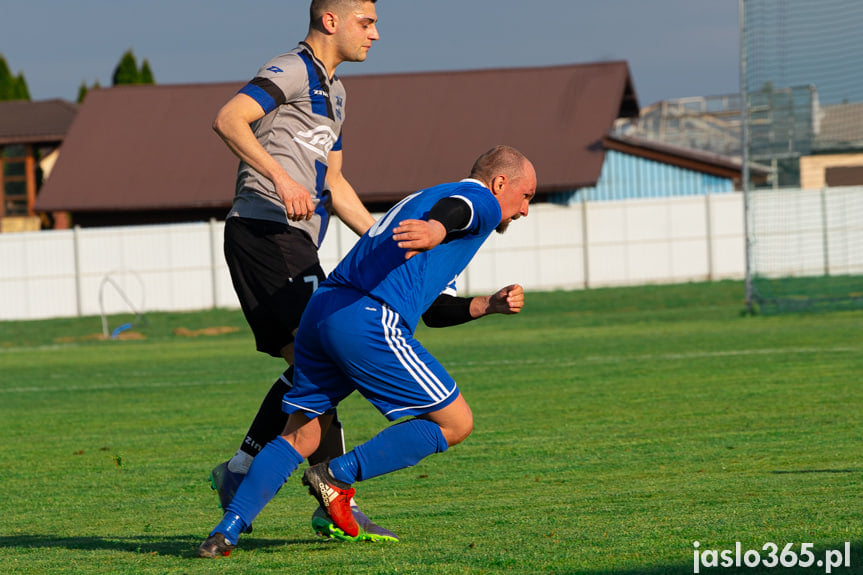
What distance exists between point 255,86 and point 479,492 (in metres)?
2.59

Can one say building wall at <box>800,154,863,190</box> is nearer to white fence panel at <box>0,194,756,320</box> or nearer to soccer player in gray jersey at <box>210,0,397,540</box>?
white fence panel at <box>0,194,756,320</box>

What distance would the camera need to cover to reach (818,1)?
824 inches

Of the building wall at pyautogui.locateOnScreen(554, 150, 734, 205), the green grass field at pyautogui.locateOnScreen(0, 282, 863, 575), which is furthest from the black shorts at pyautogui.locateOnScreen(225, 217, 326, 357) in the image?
the building wall at pyautogui.locateOnScreen(554, 150, 734, 205)

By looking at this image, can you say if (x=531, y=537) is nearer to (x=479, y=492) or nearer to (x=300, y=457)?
(x=300, y=457)

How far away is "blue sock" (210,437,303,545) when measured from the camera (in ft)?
14.9

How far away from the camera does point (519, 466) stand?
23.0ft

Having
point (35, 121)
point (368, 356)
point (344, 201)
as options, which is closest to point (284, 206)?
point (344, 201)

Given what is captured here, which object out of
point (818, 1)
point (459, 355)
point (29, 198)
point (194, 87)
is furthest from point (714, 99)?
point (459, 355)

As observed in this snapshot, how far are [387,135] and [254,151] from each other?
107 ft

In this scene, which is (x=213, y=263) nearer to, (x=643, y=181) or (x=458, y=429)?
(x=643, y=181)

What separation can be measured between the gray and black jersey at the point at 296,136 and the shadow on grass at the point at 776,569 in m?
2.27

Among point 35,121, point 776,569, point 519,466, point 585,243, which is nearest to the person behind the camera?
point 776,569

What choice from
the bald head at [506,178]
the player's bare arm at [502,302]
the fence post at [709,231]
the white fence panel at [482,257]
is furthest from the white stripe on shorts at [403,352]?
the fence post at [709,231]

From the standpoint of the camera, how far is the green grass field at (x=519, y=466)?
14.7ft
